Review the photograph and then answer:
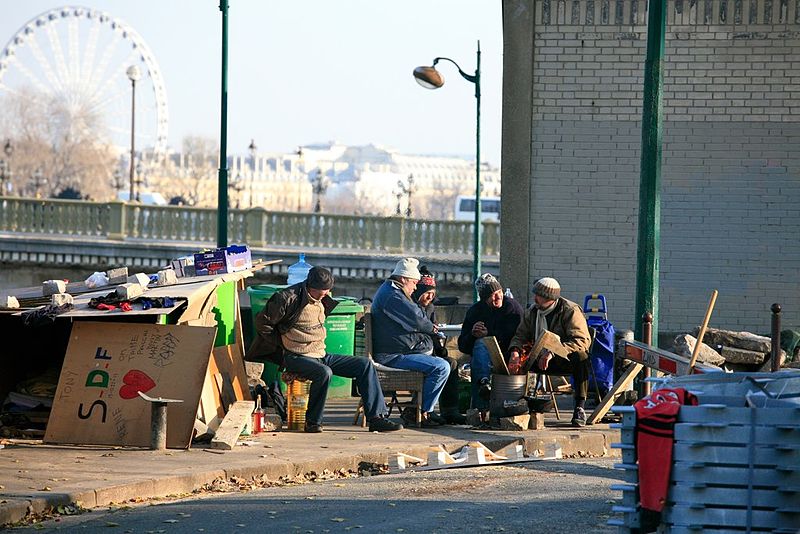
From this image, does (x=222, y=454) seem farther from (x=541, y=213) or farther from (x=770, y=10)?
(x=770, y=10)

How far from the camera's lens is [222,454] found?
12008 mm

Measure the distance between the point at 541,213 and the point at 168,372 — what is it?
8.21m

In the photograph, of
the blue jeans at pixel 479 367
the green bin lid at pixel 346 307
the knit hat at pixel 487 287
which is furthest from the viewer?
the green bin lid at pixel 346 307

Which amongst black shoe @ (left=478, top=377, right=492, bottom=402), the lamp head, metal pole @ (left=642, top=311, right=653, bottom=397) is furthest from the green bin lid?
the lamp head

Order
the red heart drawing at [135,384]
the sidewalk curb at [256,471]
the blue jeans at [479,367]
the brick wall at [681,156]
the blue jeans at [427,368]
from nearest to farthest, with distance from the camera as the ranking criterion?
the sidewalk curb at [256,471], the red heart drawing at [135,384], the blue jeans at [427,368], the blue jeans at [479,367], the brick wall at [681,156]

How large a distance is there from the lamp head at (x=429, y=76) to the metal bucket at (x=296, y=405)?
11.9 m

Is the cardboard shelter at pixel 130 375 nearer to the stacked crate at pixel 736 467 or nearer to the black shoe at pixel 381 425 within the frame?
the black shoe at pixel 381 425

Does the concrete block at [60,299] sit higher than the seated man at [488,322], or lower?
higher

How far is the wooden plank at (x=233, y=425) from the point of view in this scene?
12188mm

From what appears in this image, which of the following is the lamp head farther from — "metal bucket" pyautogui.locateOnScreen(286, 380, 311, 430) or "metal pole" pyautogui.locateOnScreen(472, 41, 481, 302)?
"metal bucket" pyautogui.locateOnScreen(286, 380, 311, 430)

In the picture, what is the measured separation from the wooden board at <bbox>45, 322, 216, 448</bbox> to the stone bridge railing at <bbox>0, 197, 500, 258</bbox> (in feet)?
85.3

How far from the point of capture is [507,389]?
45.9ft

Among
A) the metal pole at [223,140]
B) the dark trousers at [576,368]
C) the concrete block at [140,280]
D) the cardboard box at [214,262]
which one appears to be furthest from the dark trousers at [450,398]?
the metal pole at [223,140]

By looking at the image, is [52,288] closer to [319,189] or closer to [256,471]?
[256,471]
